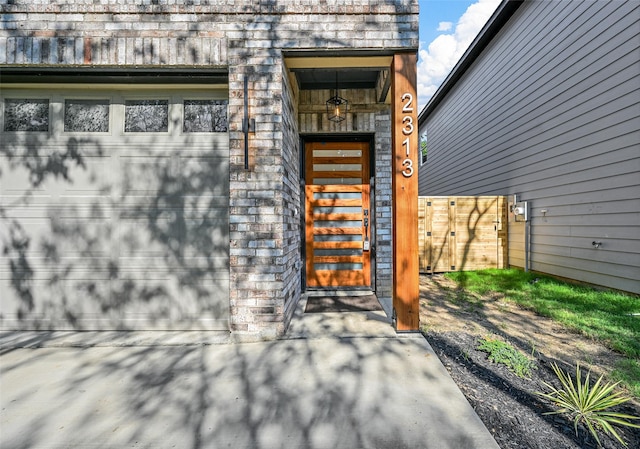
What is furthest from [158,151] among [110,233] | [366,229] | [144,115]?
A: [366,229]

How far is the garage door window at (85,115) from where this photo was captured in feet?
10.6

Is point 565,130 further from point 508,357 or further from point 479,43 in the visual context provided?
point 508,357

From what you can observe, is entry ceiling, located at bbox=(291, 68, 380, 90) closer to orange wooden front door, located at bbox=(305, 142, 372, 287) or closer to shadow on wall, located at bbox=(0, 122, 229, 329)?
orange wooden front door, located at bbox=(305, 142, 372, 287)

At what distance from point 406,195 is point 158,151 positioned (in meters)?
2.70

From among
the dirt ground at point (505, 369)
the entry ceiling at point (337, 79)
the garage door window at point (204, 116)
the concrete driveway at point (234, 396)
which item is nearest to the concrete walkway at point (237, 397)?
the concrete driveway at point (234, 396)

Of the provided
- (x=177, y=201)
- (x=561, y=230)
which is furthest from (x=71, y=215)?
(x=561, y=230)

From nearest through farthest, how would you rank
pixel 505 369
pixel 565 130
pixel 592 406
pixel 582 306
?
pixel 592 406 → pixel 505 369 → pixel 582 306 → pixel 565 130

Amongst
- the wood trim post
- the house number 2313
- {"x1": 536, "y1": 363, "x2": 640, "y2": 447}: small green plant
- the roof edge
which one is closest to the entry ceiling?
the wood trim post

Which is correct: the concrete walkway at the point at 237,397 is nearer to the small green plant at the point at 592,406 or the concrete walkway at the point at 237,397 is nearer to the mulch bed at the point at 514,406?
the mulch bed at the point at 514,406

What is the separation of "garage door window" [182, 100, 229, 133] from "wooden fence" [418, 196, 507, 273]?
509 centimetres

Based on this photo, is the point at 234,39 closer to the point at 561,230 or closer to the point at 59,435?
the point at 59,435

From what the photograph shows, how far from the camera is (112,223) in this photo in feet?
10.5

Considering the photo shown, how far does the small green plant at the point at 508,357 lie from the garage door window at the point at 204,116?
3375 millimetres

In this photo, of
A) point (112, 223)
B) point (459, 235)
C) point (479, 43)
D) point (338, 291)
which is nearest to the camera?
point (112, 223)
